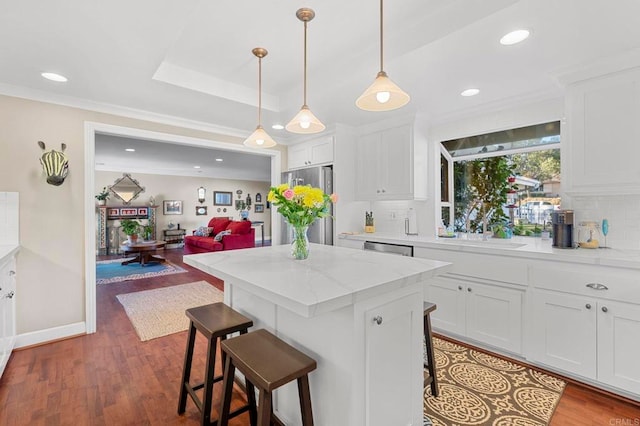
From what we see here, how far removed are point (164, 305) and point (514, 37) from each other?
4.43 meters

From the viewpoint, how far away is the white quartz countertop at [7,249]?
7.02 feet

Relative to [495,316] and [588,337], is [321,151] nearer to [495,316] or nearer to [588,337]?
Result: [495,316]

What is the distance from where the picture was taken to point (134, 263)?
22.2 feet

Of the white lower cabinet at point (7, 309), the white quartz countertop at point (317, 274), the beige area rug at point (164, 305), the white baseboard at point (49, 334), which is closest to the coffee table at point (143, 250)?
the beige area rug at point (164, 305)

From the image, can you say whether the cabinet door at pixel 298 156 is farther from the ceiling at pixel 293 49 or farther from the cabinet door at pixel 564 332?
the cabinet door at pixel 564 332

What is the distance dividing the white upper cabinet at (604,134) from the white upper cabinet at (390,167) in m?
1.33

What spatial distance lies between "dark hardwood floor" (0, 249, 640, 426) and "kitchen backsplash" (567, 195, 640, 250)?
3.91ft

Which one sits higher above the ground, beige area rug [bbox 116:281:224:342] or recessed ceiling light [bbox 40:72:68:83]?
recessed ceiling light [bbox 40:72:68:83]

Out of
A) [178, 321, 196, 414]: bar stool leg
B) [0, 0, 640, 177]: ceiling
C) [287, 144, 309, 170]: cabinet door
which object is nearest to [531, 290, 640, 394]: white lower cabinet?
[0, 0, 640, 177]: ceiling

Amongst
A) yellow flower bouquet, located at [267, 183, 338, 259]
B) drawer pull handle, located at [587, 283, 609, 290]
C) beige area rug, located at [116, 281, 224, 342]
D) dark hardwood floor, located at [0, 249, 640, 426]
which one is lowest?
dark hardwood floor, located at [0, 249, 640, 426]

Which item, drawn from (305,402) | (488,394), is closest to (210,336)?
(305,402)

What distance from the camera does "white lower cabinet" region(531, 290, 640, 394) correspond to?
1895 mm

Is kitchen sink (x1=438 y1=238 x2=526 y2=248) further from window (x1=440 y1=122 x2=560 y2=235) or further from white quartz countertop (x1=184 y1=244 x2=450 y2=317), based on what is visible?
white quartz countertop (x1=184 y1=244 x2=450 y2=317)

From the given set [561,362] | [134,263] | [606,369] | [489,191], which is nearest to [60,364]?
[561,362]
